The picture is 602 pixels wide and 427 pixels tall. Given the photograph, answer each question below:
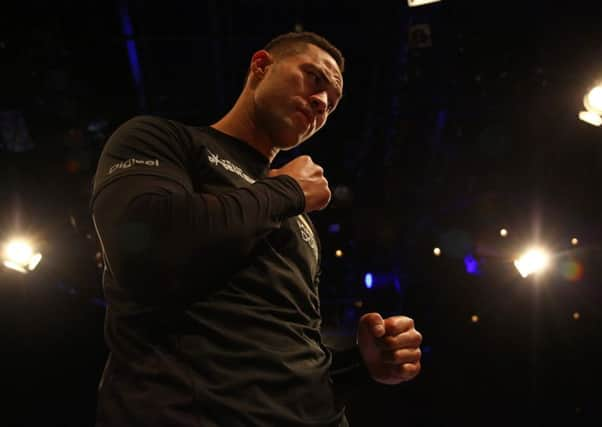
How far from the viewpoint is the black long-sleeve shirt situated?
805 millimetres

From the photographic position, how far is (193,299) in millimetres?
901

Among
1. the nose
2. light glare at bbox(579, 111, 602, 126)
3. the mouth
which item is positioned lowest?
the mouth

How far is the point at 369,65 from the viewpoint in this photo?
3.99 m

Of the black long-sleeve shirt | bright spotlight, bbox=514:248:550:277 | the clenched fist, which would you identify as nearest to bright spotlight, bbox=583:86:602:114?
bright spotlight, bbox=514:248:550:277

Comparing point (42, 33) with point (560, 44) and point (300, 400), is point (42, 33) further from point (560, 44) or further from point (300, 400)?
point (560, 44)

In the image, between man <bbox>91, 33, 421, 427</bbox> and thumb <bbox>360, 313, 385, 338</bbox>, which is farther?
thumb <bbox>360, 313, 385, 338</bbox>

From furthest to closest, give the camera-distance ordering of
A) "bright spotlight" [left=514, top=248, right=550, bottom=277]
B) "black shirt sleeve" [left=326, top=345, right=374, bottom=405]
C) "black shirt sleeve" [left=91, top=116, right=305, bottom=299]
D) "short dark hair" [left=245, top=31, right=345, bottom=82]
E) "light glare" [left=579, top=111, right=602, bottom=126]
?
1. "bright spotlight" [left=514, top=248, right=550, bottom=277]
2. "light glare" [left=579, top=111, right=602, bottom=126]
3. "short dark hair" [left=245, top=31, right=345, bottom=82]
4. "black shirt sleeve" [left=326, top=345, right=374, bottom=405]
5. "black shirt sleeve" [left=91, top=116, right=305, bottom=299]

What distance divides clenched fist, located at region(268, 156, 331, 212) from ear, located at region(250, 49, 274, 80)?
617mm

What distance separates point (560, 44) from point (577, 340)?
365 centimetres

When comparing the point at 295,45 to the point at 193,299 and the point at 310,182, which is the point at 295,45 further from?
the point at 193,299

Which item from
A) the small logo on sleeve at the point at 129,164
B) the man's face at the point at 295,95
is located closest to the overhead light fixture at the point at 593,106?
the man's face at the point at 295,95

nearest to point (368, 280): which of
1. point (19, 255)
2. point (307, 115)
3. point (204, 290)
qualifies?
point (307, 115)

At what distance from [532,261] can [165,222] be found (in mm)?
4346

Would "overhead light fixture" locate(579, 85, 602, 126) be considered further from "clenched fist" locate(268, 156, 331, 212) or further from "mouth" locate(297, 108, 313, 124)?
"clenched fist" locate(268, 156, 331, 212)
